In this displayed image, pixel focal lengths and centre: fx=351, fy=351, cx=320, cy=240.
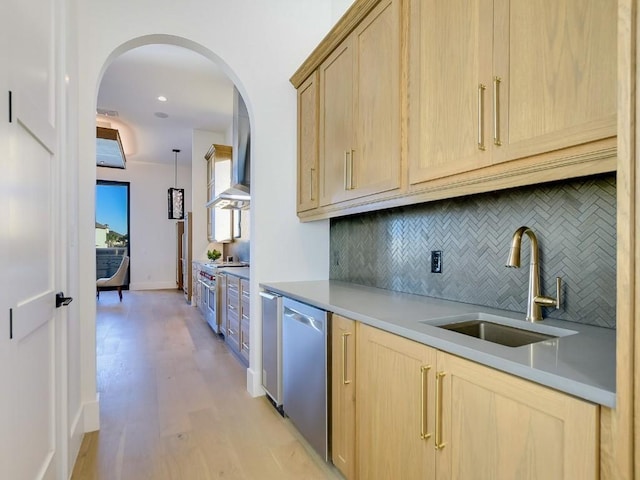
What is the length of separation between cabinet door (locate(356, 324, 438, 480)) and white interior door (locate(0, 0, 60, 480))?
124cm

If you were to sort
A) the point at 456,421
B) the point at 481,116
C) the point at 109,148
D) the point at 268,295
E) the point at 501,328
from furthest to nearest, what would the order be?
the point at 109,148 → the point at 268,295 → the point at 501,328 → the point at 481,116 → the point at 456,421

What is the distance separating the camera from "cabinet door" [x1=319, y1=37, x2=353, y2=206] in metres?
2.12

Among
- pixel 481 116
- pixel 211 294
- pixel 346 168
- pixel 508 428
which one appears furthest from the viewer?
pixel 211 294

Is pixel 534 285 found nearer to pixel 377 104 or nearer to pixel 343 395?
pixel 343 395

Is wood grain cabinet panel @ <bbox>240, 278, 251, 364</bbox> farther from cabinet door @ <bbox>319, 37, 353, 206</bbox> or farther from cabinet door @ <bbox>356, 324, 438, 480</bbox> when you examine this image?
cabinet door @ <bbox>356, 324, 438, 480</bbox>

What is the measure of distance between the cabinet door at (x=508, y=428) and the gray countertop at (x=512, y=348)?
0.04 meters

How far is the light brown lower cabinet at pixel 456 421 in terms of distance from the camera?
79cm

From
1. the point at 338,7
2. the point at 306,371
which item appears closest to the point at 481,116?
the point at 306,371

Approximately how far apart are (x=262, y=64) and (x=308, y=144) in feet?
2.54

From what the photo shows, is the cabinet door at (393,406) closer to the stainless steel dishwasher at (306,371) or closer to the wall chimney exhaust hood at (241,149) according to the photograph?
the stainless steel dishwasher at (306,371)

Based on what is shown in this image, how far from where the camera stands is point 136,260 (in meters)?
9.12

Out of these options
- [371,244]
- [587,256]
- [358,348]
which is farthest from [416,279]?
[587,256]

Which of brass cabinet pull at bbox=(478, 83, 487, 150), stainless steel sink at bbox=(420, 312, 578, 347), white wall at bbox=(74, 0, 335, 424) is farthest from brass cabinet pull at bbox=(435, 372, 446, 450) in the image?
white wall at bbox=(74, 0, 335, 424)

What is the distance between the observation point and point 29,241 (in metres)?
1.34
